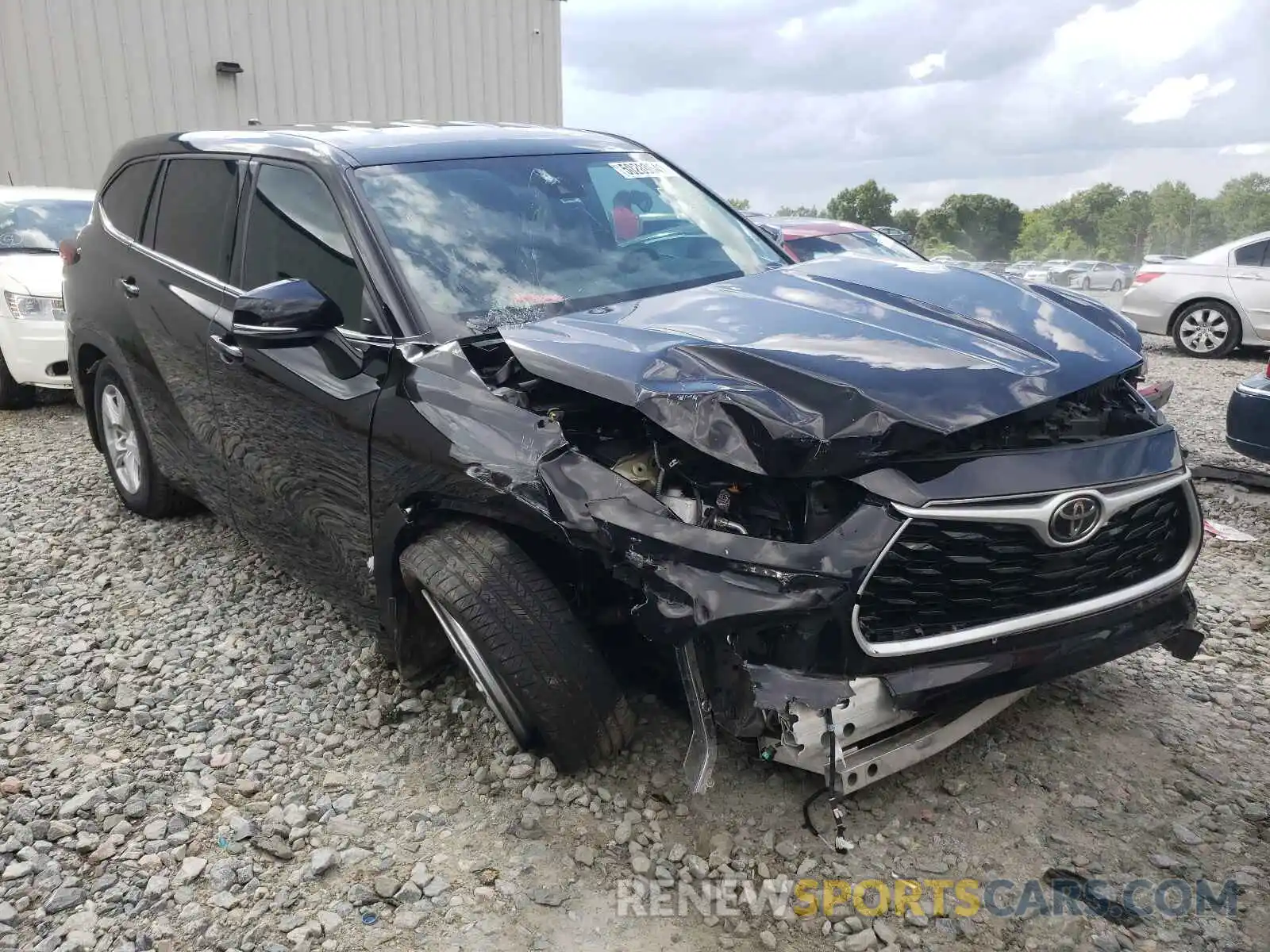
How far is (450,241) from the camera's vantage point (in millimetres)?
3074

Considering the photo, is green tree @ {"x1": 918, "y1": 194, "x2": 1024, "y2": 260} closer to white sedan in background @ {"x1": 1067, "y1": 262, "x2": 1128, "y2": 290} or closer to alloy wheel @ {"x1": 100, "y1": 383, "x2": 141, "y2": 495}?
white sedan in background @ {"x1": 1067, "y1": 262, "x2": 1128, "y2": 290}

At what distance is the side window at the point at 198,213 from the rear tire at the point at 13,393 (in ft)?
14.1

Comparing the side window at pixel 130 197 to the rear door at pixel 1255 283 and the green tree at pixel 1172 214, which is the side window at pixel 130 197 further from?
the green tree at pixel 1172 214

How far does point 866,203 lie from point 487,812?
2803 inches

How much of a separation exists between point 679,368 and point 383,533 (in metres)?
1.06

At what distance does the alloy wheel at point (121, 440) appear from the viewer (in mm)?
4785

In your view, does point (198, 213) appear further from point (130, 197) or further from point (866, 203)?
point (866, 203)

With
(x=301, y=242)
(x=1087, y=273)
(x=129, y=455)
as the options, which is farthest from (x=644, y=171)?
(x=1087, y=273)

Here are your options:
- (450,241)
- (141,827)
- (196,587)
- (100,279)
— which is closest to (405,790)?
(141,827)

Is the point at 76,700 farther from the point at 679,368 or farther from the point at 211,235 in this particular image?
the point at 679,368

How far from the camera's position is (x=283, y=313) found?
2.91 meters

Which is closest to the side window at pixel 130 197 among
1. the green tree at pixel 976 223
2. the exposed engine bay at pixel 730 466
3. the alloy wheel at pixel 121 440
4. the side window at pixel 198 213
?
the side window at pixel 198 213

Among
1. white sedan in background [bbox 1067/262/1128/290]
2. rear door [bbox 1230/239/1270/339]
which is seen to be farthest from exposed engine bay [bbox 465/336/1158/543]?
white sedan in background [bbox 1067/262/1128/290]

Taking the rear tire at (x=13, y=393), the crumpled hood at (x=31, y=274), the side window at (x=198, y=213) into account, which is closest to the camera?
the side window at (x=198, y=213)
